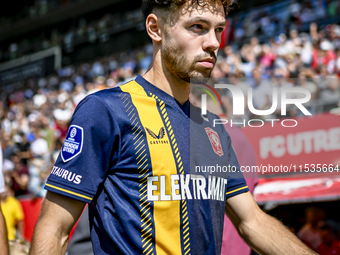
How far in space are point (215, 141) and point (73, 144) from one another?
1.96ft

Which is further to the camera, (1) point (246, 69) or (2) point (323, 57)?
(1) point (246, 69)

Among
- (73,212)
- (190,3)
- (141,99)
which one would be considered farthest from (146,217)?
(190,3)

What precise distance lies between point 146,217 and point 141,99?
447mm

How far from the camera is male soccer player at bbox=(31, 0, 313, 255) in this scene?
4.43 ft

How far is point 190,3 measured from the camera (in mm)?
1568

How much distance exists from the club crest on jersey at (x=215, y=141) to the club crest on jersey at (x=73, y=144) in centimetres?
55

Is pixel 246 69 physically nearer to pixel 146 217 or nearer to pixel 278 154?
pixel 278 154

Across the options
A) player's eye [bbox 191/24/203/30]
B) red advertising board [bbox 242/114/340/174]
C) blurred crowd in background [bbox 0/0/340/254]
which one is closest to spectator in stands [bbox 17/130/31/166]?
blurred crowd in background [bbox 0/0/340/254]

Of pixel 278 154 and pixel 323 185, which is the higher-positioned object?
pixel 278 154

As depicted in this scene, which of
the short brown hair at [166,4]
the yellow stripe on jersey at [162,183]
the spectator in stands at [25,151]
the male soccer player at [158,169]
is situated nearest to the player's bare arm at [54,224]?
the male soccer player at [158,169]

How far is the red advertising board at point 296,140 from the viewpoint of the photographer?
11.9ft

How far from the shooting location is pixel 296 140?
4105mm

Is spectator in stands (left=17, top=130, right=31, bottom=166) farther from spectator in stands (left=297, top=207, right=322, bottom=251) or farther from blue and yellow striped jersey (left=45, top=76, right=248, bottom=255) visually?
blue and yellow striped jersey (left=45, top=76, right=248, bottom=255)

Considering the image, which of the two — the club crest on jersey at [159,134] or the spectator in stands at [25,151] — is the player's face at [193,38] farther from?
the spectator in stands at [25,151]
